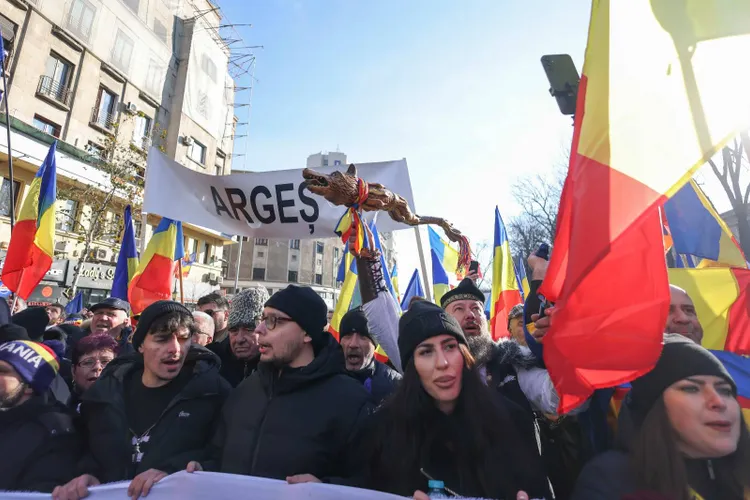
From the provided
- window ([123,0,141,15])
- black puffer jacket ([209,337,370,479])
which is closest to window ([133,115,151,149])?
window ([123,0,141,15])

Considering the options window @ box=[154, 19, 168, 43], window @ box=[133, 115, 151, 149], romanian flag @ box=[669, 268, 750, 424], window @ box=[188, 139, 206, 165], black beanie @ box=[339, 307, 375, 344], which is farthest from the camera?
window @ box=[188, 139, 206, 165]

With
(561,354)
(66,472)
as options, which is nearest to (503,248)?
(561,354)

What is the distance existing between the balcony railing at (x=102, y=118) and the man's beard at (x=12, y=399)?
22654mm

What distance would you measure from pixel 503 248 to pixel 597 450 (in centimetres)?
421

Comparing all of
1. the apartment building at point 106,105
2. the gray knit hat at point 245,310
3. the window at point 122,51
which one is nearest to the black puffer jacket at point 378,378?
the gray knit hat at point 245,310

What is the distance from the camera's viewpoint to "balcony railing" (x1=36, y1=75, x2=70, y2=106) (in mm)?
17830

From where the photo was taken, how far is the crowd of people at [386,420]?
1384 millimetres

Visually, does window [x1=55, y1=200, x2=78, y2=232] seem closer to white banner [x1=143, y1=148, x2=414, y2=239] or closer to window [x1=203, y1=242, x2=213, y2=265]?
window [x1=203, y1=242, x2=213, y2=265]

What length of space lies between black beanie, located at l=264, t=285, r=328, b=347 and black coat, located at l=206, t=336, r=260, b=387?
1.33m

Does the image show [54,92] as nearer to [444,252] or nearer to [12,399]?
[444,252]

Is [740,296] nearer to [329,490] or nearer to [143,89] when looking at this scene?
[329,490]

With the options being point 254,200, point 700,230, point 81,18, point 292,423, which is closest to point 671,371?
point 292,423

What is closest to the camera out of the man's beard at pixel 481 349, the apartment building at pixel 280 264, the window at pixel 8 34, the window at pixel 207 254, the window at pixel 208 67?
the man's beard at pixel 481 349

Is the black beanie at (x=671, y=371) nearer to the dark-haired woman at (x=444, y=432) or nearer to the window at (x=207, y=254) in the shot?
the dark-haired woman at (x=444, y=432)
